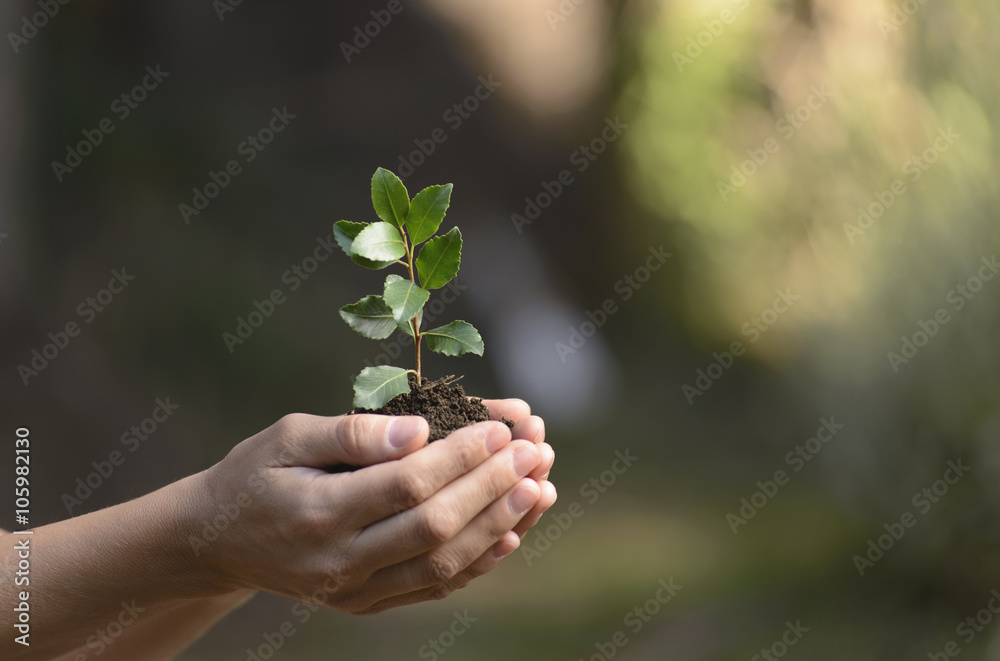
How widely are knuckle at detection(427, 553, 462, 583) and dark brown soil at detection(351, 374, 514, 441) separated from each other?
18cm

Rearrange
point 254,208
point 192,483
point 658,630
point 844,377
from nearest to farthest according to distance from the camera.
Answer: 1. point 192,483
2. point 844,377
3. point 658,630
4. point 254,208

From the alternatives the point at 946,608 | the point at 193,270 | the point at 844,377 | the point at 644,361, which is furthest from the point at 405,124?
the point at 946,608

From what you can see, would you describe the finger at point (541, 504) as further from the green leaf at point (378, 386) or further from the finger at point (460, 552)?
the green leaf at point (378, 386)

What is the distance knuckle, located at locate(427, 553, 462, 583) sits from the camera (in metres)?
0.95

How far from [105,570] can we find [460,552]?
50 centimetres

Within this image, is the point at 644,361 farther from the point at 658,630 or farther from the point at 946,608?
the point at 946,608

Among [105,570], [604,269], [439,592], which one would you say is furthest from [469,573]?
[604,269]

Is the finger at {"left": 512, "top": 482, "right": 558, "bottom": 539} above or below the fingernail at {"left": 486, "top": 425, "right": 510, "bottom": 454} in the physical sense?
below

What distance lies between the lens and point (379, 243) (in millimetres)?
1056

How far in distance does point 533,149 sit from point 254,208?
6.05 feet

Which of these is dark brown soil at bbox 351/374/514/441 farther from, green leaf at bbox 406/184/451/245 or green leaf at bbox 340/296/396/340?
green leaf at bbox 406/184/451/245

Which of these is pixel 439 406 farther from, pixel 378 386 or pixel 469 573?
pixel 469 573


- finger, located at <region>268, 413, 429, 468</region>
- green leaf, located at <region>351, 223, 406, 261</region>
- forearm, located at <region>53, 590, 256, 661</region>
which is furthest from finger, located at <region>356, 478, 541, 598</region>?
forearm, located at <region>53, 590, 256, 661</region>

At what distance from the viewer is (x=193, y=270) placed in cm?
397
